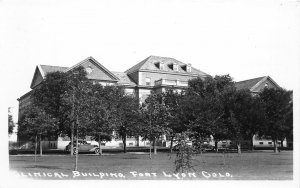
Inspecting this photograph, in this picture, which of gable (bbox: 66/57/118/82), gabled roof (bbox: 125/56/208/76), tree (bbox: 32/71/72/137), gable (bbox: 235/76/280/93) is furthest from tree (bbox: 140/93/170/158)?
gabled roof (bbox: 125/56/208/76)

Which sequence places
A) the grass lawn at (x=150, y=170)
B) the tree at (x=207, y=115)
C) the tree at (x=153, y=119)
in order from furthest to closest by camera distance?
the tree at (x=207, y=115)
the tree at (x=153, y=119)
the grass lawn at (x=150, y=170)

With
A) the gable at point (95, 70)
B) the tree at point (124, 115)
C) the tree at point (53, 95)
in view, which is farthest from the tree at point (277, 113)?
the gable at point (95, 70)

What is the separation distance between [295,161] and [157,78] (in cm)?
5594

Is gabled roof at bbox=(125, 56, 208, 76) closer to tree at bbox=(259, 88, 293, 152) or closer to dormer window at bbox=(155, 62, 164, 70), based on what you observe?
dormer window at bbox=(155, 62, 164, 70)

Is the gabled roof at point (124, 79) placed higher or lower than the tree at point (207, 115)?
higher


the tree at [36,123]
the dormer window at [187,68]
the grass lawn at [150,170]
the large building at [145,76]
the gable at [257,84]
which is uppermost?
the dormer window at [187,68]

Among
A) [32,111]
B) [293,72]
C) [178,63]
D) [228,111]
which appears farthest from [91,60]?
[293,72]

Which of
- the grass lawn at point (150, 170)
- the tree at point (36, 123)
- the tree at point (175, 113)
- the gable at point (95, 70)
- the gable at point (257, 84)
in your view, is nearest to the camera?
the grass lawn at point (150, 170)

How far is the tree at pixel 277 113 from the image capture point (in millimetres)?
43806

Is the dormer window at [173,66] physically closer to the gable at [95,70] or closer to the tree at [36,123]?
the gable at [95,70]

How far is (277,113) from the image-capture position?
1796 inches

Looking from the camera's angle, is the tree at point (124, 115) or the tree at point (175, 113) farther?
the tree at point (175, 113)

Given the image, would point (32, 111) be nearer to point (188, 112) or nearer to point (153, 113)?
point (153, 113)

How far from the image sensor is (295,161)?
15.8 metres
